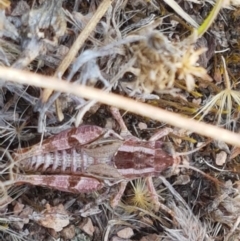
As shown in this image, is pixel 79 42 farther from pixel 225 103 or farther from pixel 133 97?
pixel 225 103

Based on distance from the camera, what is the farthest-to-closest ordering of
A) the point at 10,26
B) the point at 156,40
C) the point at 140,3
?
the point at 140,3 → the point at 10,26 → the point at 156,40

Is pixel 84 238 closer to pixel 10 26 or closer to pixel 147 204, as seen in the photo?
pixel 147 204

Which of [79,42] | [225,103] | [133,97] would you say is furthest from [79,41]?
[225,103]

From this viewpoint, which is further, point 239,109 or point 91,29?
point 239,109

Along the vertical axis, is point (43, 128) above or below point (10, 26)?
below

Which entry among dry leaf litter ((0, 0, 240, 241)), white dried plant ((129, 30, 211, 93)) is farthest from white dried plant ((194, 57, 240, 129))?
white dried plant ((129, 30, 211, 93))

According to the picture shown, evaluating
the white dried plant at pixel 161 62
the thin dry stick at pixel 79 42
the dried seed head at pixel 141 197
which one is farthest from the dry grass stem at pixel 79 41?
the dried seed head at pixel 141 197

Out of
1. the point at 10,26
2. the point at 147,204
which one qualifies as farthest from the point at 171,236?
the point at 10,26

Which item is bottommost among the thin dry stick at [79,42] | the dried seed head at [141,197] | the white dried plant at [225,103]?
the dried seed head at [141,197]

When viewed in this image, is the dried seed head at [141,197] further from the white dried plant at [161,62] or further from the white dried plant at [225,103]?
the white dried plant at [161,62]
